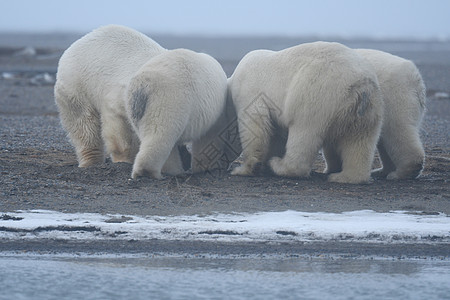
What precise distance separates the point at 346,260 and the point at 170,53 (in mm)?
3179

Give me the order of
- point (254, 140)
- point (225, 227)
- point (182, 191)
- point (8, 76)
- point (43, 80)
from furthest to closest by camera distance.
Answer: point (8, 76), point (43, 80), point (254, 140), point (182, 191), point (225, 227)

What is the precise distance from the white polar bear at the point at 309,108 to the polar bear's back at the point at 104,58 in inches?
42.0

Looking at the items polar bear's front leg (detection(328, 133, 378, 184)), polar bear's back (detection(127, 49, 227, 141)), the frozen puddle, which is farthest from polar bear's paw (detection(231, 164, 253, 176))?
the frozen puddle

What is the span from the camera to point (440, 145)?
12219 mm

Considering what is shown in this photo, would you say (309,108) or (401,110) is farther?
(401,110)

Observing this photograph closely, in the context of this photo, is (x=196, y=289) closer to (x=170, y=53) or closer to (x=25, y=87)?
(x=170, y=53)

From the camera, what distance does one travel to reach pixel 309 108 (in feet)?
26.6

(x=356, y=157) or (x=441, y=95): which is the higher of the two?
(x=356, y=157)

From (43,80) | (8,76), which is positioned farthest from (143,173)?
(8,76)

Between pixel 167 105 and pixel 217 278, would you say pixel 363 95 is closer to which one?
pixel 167 105

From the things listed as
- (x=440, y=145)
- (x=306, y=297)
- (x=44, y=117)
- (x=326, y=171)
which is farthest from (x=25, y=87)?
(x=306, y=297)

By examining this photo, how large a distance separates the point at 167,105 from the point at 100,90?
1295mm

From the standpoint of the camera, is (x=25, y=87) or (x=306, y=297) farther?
(x=25, y=87)

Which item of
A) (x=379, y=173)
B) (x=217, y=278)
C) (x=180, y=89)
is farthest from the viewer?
(x=379, y=173)
